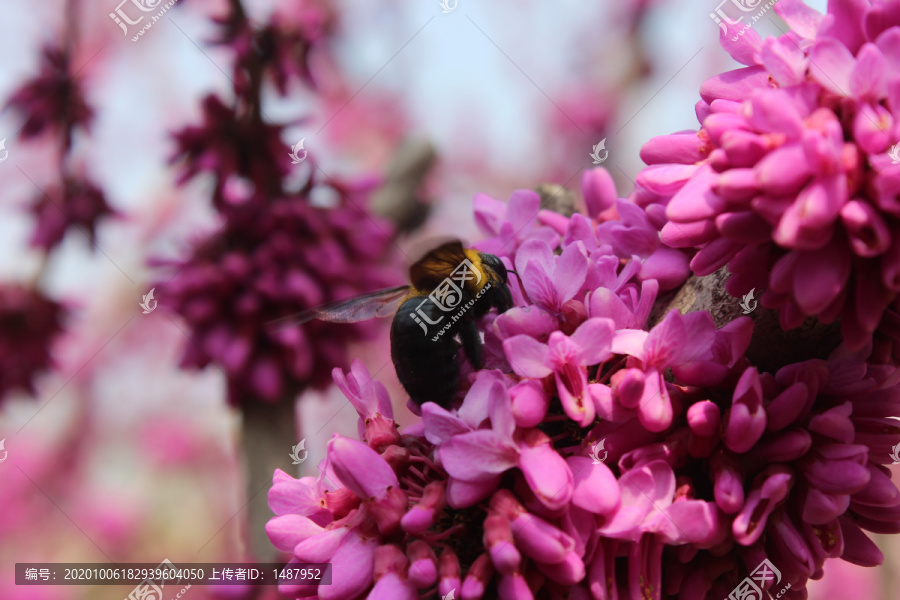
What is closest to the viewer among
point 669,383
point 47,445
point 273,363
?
point 669,383

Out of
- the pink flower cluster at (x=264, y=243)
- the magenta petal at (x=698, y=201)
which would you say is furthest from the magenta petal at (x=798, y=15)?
the pink flower cluster at (x=264, y=243)

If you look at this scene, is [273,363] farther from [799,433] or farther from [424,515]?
[799,433]

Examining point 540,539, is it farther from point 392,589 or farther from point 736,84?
point 736,84

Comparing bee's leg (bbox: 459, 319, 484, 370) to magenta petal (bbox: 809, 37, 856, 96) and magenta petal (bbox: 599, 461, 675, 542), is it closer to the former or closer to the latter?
magenta petal (bbox: 599, 461, 675, 542)

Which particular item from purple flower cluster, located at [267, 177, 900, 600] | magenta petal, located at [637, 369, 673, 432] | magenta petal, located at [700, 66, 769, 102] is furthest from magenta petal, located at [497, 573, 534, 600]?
magenta petal, located at [700, 66, 769, 102]

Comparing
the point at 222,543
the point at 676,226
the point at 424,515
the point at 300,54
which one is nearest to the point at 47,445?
the point at 222,543

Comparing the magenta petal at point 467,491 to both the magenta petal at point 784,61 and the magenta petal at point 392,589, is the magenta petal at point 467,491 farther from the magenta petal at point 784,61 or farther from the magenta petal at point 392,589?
the magenta petal at point 784,61

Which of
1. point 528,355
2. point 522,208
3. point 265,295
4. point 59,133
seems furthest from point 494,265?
point 59,133
